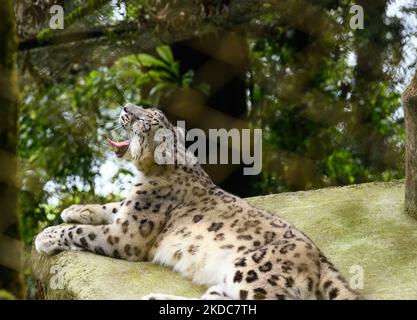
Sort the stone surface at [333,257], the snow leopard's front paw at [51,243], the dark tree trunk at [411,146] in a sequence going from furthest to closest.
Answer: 1. the dark tree trunk at [411,146]
2. the snow leopard's front paw at [51,243]
3. the stone surface at [333,257]

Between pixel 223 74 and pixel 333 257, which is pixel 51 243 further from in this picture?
pixel 223 74

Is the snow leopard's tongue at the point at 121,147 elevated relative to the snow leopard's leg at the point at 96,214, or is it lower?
elevated

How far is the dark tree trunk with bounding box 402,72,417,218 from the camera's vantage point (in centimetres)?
386

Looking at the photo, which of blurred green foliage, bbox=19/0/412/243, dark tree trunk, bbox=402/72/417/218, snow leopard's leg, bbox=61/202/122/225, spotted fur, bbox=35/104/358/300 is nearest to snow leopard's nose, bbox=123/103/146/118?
spotted fur, bbox=35/104/358/300

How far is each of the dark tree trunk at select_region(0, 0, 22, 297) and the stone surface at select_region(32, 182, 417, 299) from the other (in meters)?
0.46

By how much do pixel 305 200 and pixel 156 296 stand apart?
158 centimetres

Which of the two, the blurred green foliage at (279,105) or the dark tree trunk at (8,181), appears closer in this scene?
the dark tree trunk at (8,181)

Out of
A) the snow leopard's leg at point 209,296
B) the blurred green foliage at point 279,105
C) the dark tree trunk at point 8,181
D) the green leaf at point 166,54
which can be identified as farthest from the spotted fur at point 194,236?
the green leaf at point 166,54

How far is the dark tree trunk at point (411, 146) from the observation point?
3.86 meters

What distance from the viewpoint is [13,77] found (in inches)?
109

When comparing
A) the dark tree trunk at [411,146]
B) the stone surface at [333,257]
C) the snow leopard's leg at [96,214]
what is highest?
the dark tree trunk at [411,146]

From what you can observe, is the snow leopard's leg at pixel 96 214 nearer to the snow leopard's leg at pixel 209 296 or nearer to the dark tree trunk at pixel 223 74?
the snow leopard's leg at pixel 209 296
